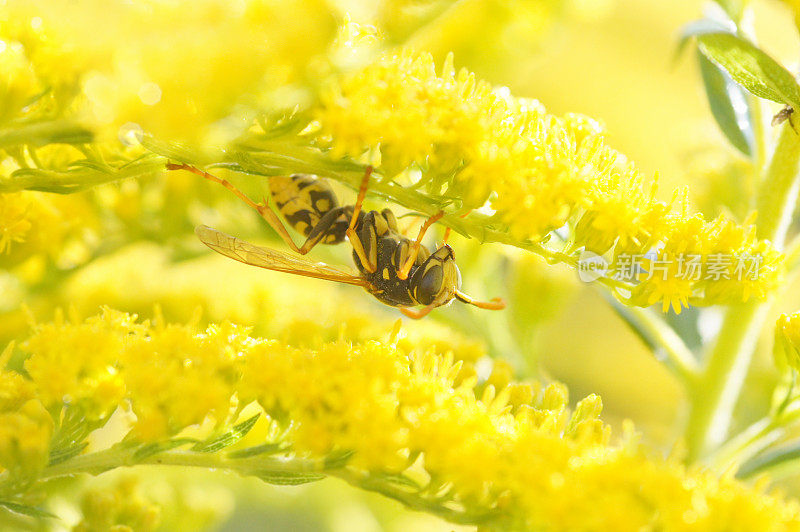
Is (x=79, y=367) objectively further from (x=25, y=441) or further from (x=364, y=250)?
(x=364, y=250)

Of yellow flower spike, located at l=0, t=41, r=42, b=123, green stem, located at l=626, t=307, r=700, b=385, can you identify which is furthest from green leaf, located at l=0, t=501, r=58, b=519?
green stem, located at l=626, t=307, r=700, b=385

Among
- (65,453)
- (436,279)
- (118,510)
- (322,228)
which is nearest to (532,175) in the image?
(436,279)

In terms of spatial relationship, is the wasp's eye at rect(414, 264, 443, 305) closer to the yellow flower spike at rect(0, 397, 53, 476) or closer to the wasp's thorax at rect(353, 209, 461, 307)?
the wasp's thorax at rect(353, 209, 461, 307)

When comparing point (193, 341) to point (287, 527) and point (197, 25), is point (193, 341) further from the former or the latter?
point (287, 527)

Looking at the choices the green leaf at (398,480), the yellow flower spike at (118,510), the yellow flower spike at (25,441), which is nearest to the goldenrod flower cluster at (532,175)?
the green leaf at (398,480)

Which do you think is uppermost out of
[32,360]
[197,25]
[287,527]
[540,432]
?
[197,25]

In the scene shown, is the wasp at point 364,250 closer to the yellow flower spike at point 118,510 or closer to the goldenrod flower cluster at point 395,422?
the goldenrod flower cluster at point 395,422

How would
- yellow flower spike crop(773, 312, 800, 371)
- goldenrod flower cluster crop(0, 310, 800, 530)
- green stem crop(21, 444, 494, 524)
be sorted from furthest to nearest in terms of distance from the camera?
yellow flower spike crop(773, 312, 800, 371)
green stem crop(21, 444, 494, 524)
goldenrod flower cluster crop(0, 310, 800, 530)

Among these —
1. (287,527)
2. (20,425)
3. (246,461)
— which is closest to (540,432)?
(246,461)
